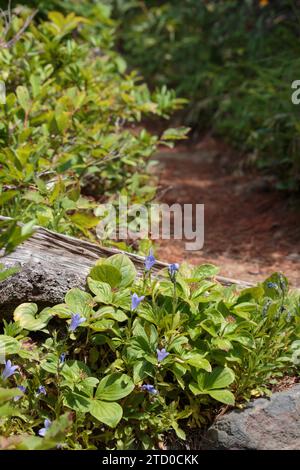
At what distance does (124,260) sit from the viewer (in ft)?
9.80

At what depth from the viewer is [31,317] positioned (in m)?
2.79

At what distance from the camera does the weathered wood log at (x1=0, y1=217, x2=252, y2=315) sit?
9.41 feet

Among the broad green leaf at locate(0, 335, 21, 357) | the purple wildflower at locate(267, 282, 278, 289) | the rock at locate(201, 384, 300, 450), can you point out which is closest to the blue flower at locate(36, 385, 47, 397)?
the broad green leaf at locate(0, 335, 21, 357)

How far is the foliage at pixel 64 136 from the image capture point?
335cm

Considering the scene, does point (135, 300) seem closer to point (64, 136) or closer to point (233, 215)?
point (64, 136)

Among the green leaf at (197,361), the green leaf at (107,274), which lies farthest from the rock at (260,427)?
the green leaf at (107,274)

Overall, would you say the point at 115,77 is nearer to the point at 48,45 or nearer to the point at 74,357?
the point at 48,45

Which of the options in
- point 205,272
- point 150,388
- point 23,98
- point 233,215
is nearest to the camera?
point 150,388

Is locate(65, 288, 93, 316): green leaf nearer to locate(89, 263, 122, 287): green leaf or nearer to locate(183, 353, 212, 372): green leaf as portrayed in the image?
locate(89, 263, 122, 287): green leaf

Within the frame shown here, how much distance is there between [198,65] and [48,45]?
3.75 metres

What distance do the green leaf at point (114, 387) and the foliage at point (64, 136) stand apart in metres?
0.88

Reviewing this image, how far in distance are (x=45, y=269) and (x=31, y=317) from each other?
0.24 metres

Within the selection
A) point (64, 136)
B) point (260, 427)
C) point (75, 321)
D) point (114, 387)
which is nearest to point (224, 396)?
point (260, 427)
